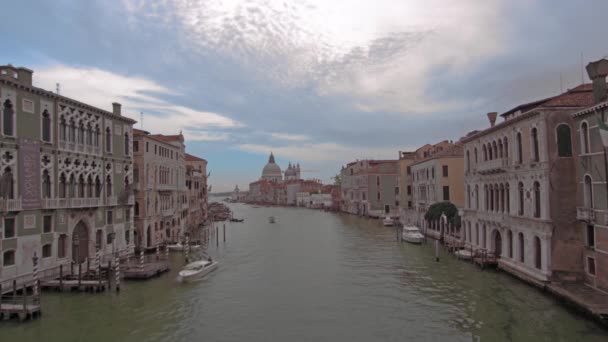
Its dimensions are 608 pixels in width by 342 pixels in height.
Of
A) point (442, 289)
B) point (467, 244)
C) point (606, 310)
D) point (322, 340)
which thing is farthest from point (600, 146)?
point (467, 244)

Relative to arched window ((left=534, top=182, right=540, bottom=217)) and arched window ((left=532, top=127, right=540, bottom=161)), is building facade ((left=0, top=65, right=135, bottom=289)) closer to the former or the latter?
arched window ((left=534, top=182, right=540, bottom=217))

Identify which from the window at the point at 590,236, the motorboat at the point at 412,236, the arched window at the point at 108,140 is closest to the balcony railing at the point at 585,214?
the window at the point at 590,236

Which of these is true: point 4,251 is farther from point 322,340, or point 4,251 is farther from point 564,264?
point 564,264

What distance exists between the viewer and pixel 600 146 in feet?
53.9

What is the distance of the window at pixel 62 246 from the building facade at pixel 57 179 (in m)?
0.05

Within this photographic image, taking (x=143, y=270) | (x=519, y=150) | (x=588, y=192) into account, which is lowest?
(x=143, y=270)

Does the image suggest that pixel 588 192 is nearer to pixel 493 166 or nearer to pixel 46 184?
pixel 493 166

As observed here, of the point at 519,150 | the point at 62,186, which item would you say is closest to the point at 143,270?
the point at 62,186

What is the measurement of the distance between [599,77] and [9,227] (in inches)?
986

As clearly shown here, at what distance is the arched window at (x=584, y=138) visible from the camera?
17.3 m

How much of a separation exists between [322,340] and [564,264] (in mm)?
11012

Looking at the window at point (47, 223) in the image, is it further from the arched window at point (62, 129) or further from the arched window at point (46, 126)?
the arched window at point (62, 129)

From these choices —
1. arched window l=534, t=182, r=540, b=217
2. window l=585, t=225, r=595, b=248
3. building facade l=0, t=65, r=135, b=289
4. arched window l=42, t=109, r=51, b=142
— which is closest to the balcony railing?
window l=585, t=225, r=595, b=248

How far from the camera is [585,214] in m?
17.3
